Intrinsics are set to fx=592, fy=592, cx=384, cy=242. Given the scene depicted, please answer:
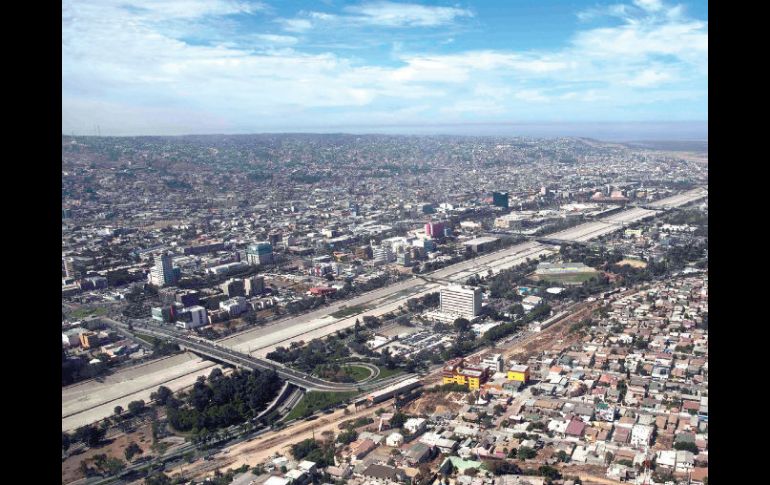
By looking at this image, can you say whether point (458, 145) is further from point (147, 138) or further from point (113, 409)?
point (113, 409)

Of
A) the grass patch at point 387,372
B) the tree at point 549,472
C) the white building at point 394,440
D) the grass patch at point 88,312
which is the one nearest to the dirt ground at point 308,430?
the tree at point 549,472

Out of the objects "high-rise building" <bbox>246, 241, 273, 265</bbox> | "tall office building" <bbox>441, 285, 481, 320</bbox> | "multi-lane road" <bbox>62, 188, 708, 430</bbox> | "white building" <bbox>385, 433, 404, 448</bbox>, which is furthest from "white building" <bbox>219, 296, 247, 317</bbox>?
Answer: "white building" <bbox>385, 433, 404, 448</bbox>

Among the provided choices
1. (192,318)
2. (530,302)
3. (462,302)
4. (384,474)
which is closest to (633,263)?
(530,302)

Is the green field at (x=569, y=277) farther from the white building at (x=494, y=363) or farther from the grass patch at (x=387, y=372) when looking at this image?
the grass patch at (x=387, y=372)

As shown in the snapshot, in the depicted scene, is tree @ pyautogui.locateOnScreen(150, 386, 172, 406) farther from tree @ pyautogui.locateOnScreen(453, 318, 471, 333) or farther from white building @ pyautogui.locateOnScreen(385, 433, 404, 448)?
tree @ pyautogui.locateOnScreen(453, 318, 471, 333)

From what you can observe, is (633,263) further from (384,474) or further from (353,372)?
(384,474)
